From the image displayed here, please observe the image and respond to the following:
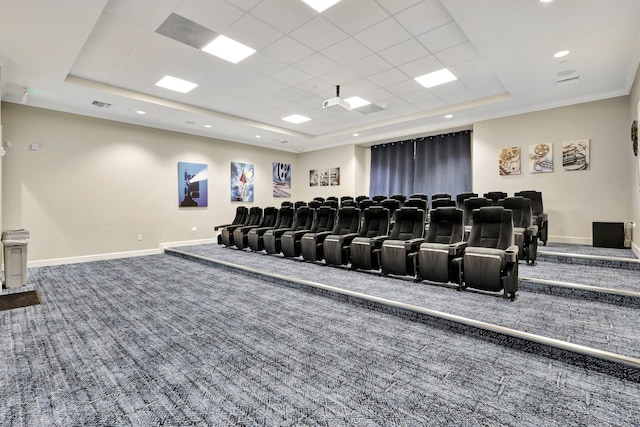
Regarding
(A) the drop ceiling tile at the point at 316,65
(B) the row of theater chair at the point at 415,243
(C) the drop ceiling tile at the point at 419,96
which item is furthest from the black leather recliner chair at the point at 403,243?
(C) the drop ceiling tile at the point at 419,96

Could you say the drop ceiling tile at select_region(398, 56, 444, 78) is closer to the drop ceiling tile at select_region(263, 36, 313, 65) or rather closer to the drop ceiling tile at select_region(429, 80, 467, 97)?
the drop ceiling tile at select_region(429, 80, 467, 97)

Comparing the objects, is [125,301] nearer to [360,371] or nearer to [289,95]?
[360,371]

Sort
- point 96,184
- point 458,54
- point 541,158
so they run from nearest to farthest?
point 458,54
point 541,158
point 96,184

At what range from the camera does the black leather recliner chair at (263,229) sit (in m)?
6.99

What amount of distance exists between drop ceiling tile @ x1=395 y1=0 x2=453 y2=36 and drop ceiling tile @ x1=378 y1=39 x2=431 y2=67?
31 centimetres

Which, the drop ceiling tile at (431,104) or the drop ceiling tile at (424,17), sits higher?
the drop ceiling tile at (431,104)

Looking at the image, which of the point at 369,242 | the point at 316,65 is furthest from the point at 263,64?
the point at 369,242

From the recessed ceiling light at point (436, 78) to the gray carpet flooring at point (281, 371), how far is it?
378 centimetres

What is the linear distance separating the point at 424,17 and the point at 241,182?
7293mm

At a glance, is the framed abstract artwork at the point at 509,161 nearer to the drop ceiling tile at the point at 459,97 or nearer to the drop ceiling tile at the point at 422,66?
the drop ceiling tile at the point at 459,97

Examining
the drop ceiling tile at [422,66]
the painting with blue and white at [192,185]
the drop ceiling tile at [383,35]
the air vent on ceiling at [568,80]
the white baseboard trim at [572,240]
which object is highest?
the drop ceiling tile at [422,66]

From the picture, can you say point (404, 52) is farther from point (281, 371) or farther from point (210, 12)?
point (281, 371)

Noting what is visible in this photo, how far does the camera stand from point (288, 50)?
14.9 feet

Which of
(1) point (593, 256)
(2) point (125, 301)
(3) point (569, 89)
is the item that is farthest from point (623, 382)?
(3) point (569, 89)
